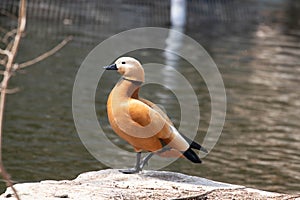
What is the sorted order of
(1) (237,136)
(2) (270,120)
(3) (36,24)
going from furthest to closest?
(3) (36,24), (2) (270,120), (1) (237,136)

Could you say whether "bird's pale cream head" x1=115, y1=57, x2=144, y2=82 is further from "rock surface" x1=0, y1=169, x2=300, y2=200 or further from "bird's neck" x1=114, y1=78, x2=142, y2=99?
"rock surface" x1=0, y1=169, x2=300, y2=200

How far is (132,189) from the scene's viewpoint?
16.1ft

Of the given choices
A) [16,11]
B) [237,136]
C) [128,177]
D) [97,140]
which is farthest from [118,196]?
[16,11]

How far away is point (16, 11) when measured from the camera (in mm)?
18109

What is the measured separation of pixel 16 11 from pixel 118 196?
1407 centimetres

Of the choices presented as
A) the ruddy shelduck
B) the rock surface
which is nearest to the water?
the rock surface

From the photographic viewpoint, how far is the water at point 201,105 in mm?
8062

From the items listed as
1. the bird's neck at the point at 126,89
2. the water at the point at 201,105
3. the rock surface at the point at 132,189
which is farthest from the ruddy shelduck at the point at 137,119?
the water at the point at 201,105

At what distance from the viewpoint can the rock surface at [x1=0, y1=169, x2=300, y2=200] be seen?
15.3 ft

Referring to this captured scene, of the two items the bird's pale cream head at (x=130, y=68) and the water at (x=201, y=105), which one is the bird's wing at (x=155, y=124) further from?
the water at (x=201, y=105)

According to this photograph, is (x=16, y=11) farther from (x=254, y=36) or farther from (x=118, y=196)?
(x=118, y=196)

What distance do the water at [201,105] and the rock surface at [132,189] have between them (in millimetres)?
2264

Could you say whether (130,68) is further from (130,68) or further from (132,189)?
(132,189)

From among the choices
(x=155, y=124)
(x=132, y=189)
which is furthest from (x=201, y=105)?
(x=132, y=189)
